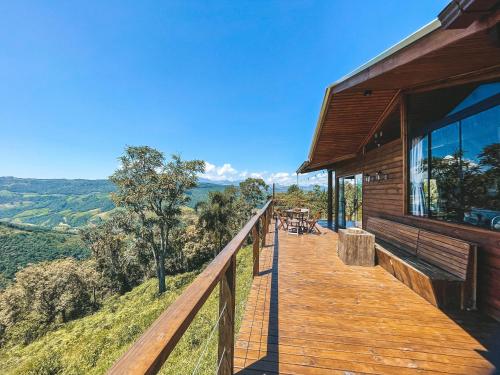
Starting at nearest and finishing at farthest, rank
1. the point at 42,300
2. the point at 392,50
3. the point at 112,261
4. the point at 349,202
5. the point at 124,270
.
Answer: the point at 392,50
the point at 349,202
the point at 42,300
the point at 112,261
the point at 124,270

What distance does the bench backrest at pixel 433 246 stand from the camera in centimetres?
Result: 288

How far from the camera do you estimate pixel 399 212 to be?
16.2 feet

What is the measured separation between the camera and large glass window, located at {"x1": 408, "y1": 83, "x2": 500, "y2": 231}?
291 centimetres

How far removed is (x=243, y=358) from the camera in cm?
201

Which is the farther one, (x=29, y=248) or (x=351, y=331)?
(x=29, y=248)

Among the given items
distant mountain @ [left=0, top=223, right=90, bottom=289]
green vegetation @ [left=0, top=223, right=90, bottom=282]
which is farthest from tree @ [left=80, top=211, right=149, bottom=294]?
distant mountain @ [left=0, top=223, right=90, bottom=289]

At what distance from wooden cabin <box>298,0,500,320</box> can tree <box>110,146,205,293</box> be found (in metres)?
14.3

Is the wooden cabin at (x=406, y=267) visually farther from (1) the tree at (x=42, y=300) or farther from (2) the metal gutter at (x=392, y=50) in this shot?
(1) the tree at (x=42, y=300)

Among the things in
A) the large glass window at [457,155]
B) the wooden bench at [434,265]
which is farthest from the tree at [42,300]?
the large glass window at [457,155]

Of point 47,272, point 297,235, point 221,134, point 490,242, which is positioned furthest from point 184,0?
point 221,134

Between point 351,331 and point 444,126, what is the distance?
131 inches

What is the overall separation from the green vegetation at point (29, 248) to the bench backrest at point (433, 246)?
50.2m

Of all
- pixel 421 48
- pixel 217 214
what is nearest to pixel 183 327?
pixel 421 48

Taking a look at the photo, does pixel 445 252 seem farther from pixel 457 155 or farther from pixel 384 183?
pixel 384 183
